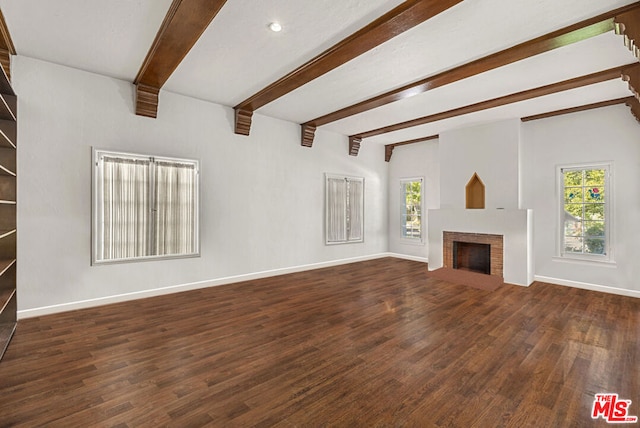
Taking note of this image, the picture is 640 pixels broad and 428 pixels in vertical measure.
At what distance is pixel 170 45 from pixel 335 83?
6.78ft

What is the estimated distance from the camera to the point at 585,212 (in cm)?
508

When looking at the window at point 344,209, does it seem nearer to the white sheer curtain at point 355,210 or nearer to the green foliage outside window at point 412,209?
the white sheer curtain at point 355,210

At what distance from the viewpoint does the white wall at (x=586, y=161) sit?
4590 millimetres

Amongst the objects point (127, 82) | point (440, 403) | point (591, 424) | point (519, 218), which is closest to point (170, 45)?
point (127, 82)

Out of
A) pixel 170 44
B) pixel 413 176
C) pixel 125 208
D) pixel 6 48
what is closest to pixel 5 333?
pixel 125 208

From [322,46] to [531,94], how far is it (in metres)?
3.18

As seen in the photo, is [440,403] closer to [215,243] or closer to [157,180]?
[215,243]

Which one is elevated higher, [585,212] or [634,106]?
[634,106]

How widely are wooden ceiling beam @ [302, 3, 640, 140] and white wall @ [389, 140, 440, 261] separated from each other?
3100 mm

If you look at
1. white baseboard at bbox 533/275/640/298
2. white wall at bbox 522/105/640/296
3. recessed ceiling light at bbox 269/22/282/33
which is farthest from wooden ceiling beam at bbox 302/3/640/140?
white baseboard at bbox 533/275/640/298

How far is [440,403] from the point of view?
6.57ft

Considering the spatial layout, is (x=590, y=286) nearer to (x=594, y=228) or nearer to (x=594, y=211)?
(x=594, y=228)

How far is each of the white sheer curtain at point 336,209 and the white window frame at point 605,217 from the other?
4.03 metres

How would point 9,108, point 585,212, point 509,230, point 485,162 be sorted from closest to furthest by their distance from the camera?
point 9,108
point 585,212
point 509,230
point 485,162
